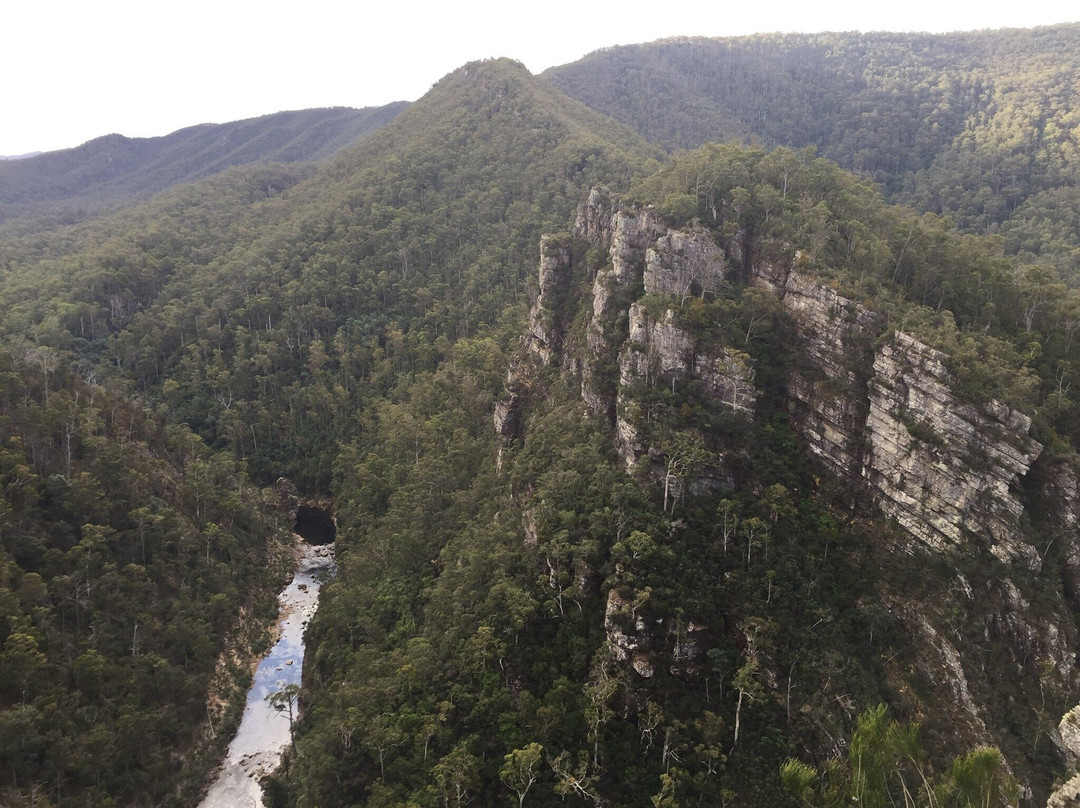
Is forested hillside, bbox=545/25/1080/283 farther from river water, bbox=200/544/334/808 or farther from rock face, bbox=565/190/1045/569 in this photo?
river water, bbox=200/544/334/808

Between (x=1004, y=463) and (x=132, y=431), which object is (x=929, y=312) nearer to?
(x=1004, y=463)

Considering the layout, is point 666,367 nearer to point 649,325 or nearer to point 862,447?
point 649,325

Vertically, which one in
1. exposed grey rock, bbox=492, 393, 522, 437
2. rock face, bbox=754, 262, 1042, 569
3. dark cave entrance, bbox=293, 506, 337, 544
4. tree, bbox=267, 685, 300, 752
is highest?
rock face, bbox=754, 262, 1042, 569

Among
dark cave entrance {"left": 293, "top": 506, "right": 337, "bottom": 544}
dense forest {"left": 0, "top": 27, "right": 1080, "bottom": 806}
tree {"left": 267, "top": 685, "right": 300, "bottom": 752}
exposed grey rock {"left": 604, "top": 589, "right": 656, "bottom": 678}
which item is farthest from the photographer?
dark cave entrance {"left": 293, "top": 506, "right": 337, "bottom": 544}

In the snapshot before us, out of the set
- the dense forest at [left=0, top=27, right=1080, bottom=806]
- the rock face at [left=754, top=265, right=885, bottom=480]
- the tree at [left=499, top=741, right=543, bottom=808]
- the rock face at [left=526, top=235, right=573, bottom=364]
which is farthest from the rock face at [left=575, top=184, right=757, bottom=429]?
the tree at [left=499, top=741, right=543, bottom=808]

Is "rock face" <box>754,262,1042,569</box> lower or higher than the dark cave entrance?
higher

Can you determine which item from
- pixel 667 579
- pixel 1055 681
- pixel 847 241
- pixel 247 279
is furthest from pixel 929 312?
pixel 247 279
